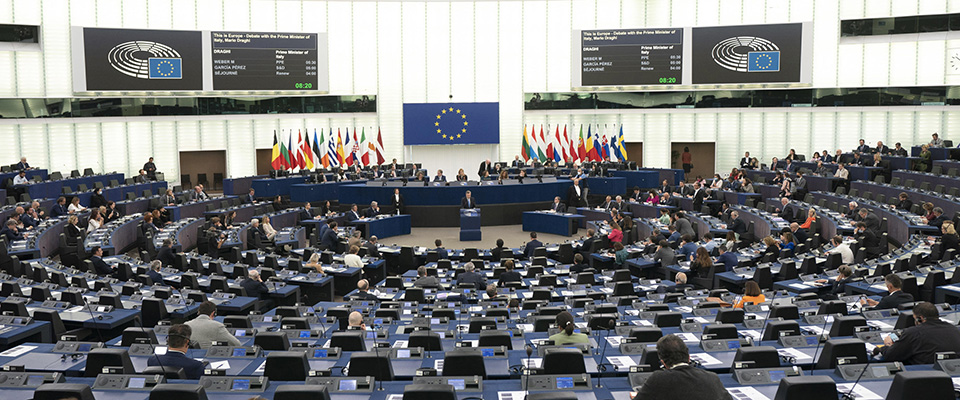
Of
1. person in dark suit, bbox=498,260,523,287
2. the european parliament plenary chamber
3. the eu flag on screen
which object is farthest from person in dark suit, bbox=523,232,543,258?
the eu flag on screen

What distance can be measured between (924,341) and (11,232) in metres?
18.8

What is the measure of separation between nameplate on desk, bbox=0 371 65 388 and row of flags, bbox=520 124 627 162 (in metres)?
27.8

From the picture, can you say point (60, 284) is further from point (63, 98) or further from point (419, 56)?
point (419, 56)

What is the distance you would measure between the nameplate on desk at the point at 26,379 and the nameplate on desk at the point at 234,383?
138cm

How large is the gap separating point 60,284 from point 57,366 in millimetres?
6502

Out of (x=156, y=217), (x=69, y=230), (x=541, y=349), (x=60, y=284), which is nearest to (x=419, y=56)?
(x=156, y=217)

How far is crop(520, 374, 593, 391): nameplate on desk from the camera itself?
676 centimetres

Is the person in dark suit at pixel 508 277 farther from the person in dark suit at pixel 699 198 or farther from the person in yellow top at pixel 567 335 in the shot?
the person in dark suit at pixel 699 198

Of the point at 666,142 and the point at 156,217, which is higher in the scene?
the point at 666,142

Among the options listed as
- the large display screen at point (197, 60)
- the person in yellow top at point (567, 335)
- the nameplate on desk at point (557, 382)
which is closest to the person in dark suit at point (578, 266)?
the person in yellow top at point (567, 335)

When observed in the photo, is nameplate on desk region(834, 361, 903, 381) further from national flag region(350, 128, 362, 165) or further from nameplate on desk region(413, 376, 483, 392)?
national flag region(350, 128, 362, 165)

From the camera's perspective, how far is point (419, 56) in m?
37.3

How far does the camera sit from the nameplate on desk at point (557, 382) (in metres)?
6.76

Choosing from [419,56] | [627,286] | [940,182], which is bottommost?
[627,286]
